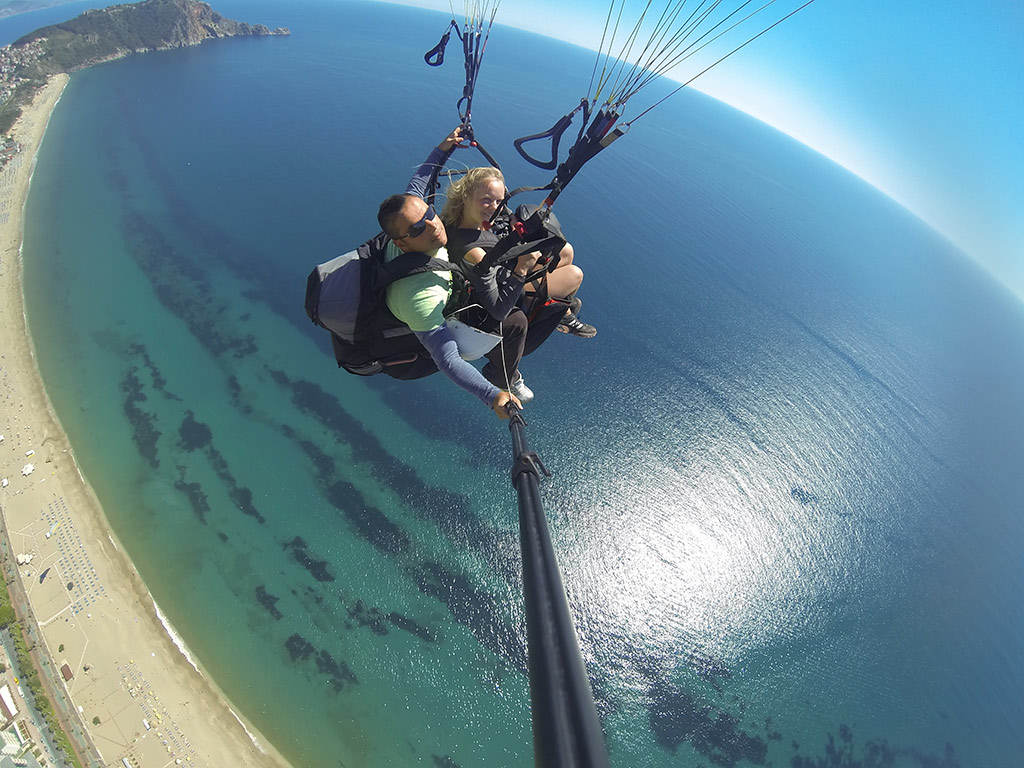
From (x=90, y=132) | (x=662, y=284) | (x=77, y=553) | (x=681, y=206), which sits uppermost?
(x=681, y=206)

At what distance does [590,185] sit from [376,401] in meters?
32.4

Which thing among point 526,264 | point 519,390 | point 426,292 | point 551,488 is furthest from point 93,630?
point 526,264

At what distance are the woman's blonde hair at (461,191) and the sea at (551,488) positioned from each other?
1452 cm

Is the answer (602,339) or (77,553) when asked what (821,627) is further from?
(77,553)

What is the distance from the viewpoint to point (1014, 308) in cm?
5853

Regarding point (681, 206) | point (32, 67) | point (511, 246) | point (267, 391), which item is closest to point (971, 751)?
point (511, 246)

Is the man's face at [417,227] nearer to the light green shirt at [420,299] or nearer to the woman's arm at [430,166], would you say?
the light green shirt at [420,299]

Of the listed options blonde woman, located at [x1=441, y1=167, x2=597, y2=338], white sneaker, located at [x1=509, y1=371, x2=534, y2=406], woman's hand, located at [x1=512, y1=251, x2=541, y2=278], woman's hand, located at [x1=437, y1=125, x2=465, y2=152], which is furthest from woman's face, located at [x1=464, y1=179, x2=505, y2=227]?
white sneaker, located at [x1=509, y1=371, x2=534, y2=406]

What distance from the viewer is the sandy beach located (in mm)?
11484

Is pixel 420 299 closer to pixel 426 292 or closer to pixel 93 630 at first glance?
pixel 426 292

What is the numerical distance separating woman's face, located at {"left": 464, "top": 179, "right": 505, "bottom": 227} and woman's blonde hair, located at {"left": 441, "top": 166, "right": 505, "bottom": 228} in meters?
0.03

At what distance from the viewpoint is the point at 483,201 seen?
2.99 m

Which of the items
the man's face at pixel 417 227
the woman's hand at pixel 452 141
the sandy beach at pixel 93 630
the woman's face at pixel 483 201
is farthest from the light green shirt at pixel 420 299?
the sandy beach at pixel 93 630

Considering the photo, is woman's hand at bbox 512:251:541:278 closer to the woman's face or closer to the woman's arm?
the woman's face
